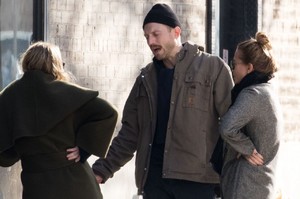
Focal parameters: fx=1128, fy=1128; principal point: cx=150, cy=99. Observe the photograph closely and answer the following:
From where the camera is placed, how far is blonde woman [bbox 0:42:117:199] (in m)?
7.11

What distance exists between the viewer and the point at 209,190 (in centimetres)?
765

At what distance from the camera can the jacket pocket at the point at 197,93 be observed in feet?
Answer: 25.0

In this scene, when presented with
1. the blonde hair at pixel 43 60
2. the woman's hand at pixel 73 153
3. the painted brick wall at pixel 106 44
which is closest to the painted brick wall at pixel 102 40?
the painted brick wall at pixel 106 44

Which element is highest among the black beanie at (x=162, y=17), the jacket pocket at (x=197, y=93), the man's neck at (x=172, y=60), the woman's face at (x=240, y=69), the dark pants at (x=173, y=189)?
the black beanie at (x=162, y=17)

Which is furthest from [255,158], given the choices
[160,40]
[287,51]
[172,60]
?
[287,51]

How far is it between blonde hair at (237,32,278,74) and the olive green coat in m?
1.18

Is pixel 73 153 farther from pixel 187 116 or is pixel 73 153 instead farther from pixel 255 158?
pixel 255 158

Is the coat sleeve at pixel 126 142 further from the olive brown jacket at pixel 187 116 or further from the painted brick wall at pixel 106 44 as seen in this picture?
the painted brick wall at pixel 106 44

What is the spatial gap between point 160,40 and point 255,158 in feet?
3.40

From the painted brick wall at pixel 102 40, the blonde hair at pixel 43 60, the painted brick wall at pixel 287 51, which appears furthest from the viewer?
the painted brick wall at pixel 287 51

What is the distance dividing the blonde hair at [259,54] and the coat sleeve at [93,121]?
1.15 meters

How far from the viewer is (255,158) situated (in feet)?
25.4

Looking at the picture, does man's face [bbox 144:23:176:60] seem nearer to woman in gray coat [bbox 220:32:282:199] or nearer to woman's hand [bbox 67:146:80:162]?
woman in gray coat [bbox 220:32:282:199]

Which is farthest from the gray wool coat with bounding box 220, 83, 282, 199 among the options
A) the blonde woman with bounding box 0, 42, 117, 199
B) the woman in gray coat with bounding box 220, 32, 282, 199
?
the blonde woman with bounding box 0, 42, 117, 199
